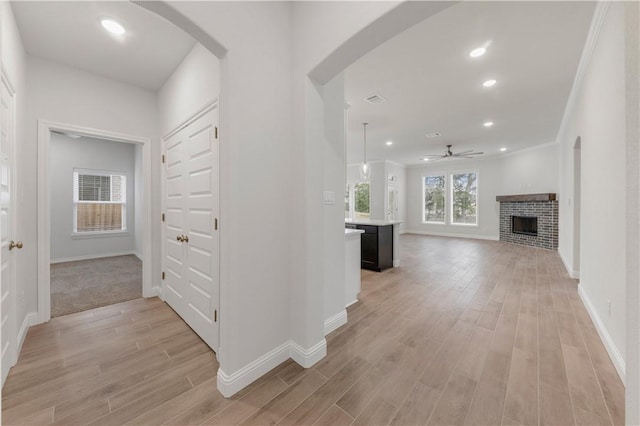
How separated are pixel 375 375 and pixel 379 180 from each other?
834 centimetres

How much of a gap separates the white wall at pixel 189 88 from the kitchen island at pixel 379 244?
10.9 feet

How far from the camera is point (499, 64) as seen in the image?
10.2 ft

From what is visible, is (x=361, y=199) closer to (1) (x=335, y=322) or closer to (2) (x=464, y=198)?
(2) (x=464, y=198)

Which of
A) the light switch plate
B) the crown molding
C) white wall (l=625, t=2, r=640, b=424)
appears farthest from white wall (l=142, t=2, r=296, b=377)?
the crown molding

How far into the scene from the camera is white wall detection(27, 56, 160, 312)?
257cm

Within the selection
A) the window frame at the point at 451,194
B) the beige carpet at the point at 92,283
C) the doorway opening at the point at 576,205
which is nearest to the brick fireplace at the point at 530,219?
the window frame at the point at 451,194

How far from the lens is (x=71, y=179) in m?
5.48

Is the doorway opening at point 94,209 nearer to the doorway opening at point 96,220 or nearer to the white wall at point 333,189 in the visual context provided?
the doorway opening at point 96,220

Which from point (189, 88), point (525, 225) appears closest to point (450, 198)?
point (525, 225)

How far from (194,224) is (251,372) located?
1427mm

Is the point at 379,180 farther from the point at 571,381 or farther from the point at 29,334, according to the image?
the point at 29,334

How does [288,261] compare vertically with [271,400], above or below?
above

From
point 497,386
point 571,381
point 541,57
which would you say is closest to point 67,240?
point 497,386

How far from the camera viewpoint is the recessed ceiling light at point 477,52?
2802mm
